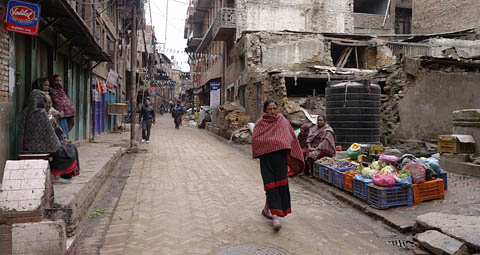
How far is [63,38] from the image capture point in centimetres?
955

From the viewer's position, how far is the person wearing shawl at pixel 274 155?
15.1 ft

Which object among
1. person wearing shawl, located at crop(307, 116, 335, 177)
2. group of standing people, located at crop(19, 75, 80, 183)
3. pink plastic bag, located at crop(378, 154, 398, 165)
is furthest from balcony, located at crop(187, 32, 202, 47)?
group of standing people, located at crop(19, 75, 80, 183)

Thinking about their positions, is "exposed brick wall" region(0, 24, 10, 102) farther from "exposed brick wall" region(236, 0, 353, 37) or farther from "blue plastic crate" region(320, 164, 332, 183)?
"exposed brick wall" region(236, 0, 353, 37)

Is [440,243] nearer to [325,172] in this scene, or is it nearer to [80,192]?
[325,172]

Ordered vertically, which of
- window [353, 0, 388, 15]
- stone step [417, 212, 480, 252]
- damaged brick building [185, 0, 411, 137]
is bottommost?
stone step [417, 212, 480, 252]

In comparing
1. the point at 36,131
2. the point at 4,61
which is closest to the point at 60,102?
the point at 4,61

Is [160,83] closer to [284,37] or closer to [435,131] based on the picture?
[284,37]

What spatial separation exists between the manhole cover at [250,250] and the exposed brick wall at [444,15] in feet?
80.8

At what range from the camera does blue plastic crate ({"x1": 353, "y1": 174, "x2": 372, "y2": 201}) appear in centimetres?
570

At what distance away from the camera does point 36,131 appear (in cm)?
515

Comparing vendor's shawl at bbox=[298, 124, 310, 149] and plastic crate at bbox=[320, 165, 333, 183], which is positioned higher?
vendor's shawl at bbox=[298, 124, 310, 149]

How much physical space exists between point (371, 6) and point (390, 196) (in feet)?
91.5

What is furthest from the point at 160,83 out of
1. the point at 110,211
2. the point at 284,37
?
the point at 110,211

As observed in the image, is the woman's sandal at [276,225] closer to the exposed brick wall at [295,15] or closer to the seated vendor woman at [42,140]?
the seated vendor woman at [42,140]
